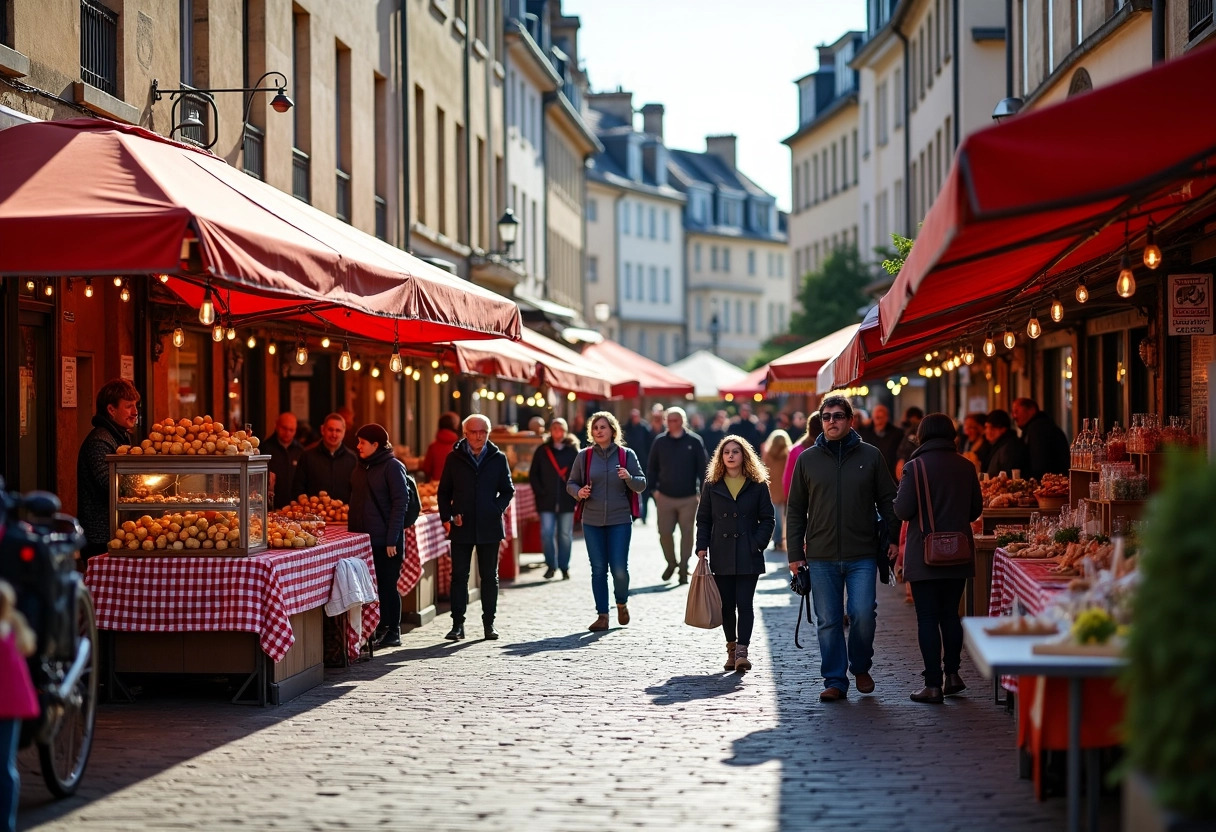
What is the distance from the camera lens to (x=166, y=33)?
1574 cm

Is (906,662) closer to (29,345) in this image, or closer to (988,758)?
(988,758)

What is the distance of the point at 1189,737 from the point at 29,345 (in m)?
10.2

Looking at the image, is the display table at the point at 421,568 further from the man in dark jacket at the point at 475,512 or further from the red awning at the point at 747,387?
the red awning at the point at 747,387

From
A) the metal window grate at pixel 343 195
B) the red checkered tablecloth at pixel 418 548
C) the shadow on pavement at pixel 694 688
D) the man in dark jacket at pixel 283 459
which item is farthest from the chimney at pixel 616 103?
the shadow on pavement at pixel 694 688

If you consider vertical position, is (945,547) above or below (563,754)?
above

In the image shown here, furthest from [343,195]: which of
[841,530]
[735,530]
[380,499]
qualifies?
[841,530]

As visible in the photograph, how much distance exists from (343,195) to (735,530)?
481 inches

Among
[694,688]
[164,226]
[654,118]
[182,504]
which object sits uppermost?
[654,118]

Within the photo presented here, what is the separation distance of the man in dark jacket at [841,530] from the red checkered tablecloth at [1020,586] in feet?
2.51

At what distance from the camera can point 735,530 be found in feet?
42.2

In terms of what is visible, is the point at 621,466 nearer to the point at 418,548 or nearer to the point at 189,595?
the point at 418,548

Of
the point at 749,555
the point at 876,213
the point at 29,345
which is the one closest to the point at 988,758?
the point at 749,555

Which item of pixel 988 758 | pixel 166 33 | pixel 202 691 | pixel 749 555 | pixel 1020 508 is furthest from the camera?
pixel 166 33

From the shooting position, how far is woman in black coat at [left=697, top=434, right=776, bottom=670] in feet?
42.1
